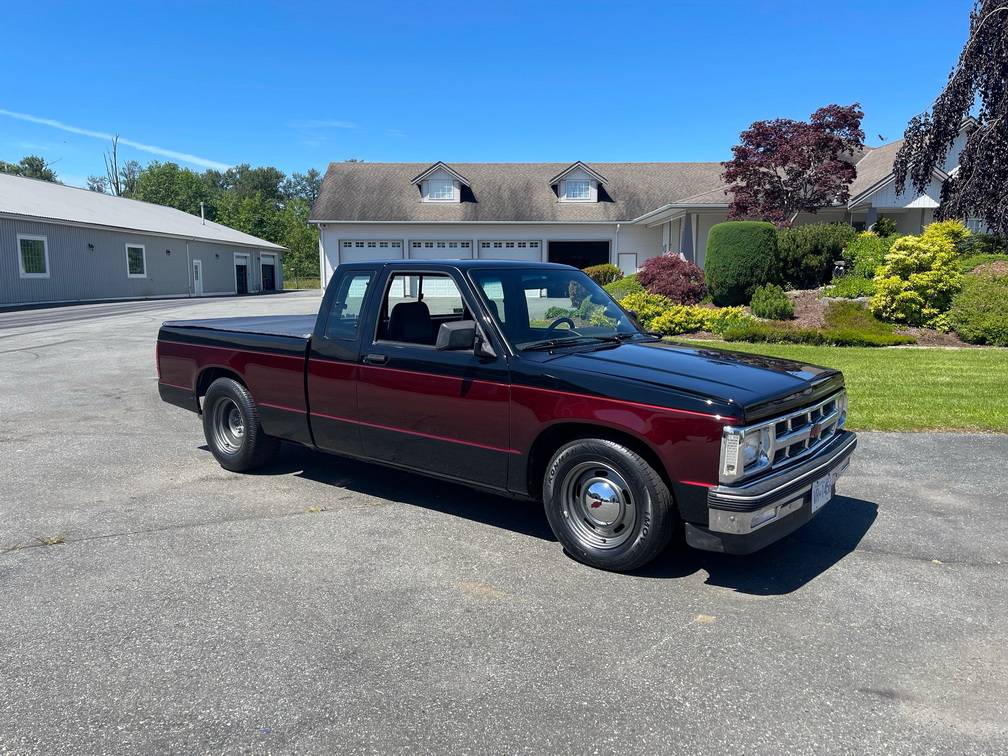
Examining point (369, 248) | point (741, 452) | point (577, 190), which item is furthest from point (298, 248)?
point (741, 452)

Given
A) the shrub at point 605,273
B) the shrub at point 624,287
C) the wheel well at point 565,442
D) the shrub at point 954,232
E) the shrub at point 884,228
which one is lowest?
the wheel well at point 565,442

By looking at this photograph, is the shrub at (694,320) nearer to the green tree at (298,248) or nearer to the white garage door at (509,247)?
the white garage door at (509,247)

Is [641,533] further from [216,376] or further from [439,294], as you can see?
[216,376]

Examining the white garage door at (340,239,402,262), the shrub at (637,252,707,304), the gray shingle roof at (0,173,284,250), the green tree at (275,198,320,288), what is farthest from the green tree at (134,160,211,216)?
the shrub at (637,252,707,304)

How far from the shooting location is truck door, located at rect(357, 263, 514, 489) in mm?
4637

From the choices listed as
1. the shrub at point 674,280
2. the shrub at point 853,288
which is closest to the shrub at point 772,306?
the shrub at point 853,288

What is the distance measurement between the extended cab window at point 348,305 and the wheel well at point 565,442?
1743 millimetres

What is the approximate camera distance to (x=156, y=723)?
287cm

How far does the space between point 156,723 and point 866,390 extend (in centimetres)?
934

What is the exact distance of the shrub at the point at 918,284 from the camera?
51.6 feet

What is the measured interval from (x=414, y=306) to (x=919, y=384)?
8095mm

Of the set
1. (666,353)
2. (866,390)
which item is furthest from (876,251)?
(666,353)

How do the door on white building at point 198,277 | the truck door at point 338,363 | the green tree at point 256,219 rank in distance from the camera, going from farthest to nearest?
the green tree at point 256,219 < the door on white building at point 198,277 < the truck door at point 338,363

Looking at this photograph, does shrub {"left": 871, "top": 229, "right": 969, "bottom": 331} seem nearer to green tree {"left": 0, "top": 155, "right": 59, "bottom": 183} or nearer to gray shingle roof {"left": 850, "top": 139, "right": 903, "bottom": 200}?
gray shingle roof {"left": 850, "top": 139, "right": 903, "bottom": 200}
